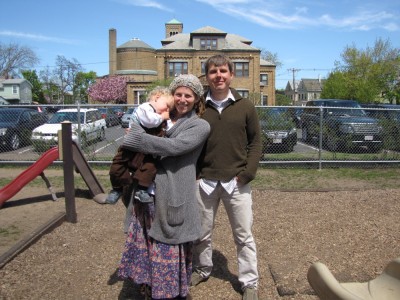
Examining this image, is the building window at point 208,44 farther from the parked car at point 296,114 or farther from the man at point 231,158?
the man at point 231,158

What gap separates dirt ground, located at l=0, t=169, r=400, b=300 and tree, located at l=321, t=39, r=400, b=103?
34236 mm

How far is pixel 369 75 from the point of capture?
38.5m

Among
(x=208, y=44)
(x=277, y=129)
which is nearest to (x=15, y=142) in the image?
(x=277, y=129)

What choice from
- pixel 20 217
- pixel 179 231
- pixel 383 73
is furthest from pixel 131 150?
pixel 383 73

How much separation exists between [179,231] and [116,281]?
125 centimetres

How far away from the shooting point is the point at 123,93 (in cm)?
5816

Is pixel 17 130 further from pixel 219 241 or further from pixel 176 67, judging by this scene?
pixel 176 67

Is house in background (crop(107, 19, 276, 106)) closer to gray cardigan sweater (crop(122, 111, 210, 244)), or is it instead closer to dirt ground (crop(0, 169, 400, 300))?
dirt ground (crop(0, 169, 400, 300))

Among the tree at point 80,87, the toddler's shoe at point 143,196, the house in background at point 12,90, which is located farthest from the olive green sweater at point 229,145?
the house in background at point 12,90

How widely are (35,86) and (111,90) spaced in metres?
32.5

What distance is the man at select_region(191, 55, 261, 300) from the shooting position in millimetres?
3145

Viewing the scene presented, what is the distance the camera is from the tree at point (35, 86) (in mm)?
78500

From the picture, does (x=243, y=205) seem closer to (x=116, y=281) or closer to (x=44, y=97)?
(x=116, y=281)

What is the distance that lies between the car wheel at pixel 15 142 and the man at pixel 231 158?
8.43 meters
